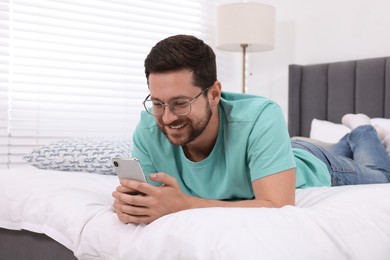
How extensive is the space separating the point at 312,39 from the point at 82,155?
1.99 meters

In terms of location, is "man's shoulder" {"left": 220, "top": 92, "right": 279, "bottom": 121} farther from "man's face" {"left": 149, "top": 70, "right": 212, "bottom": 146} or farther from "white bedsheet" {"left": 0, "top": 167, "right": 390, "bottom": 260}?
"white bedsheet" {"left": 0, "top": 167, "right": 390, "bottom": 260}

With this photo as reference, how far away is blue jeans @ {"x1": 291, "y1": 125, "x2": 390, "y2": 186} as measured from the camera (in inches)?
80.4

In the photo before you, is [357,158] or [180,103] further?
[357,158]

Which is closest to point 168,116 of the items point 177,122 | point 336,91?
point 177,122

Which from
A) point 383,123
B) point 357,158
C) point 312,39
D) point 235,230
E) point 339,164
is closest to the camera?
point 235,230

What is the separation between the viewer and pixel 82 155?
7.02ft

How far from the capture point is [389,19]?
3.10 metres

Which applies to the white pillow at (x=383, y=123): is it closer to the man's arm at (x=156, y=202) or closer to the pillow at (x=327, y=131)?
the pillow at (x=327, y=131)

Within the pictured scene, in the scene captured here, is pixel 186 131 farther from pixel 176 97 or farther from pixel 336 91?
pixel 336 91

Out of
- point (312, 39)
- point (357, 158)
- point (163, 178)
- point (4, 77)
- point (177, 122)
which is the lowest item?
point (357, 158)

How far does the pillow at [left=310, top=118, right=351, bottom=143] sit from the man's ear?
1.61 m

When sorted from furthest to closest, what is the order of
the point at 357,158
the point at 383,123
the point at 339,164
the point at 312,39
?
1. the point at 312,39
2. the point at 383,123
3. the point at 357,158
4. the point at 339,164

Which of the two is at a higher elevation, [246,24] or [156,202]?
[246,24]

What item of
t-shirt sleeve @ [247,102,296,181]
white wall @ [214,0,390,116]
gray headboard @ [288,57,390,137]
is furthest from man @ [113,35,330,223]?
white wall @ [214,0,390,116]
